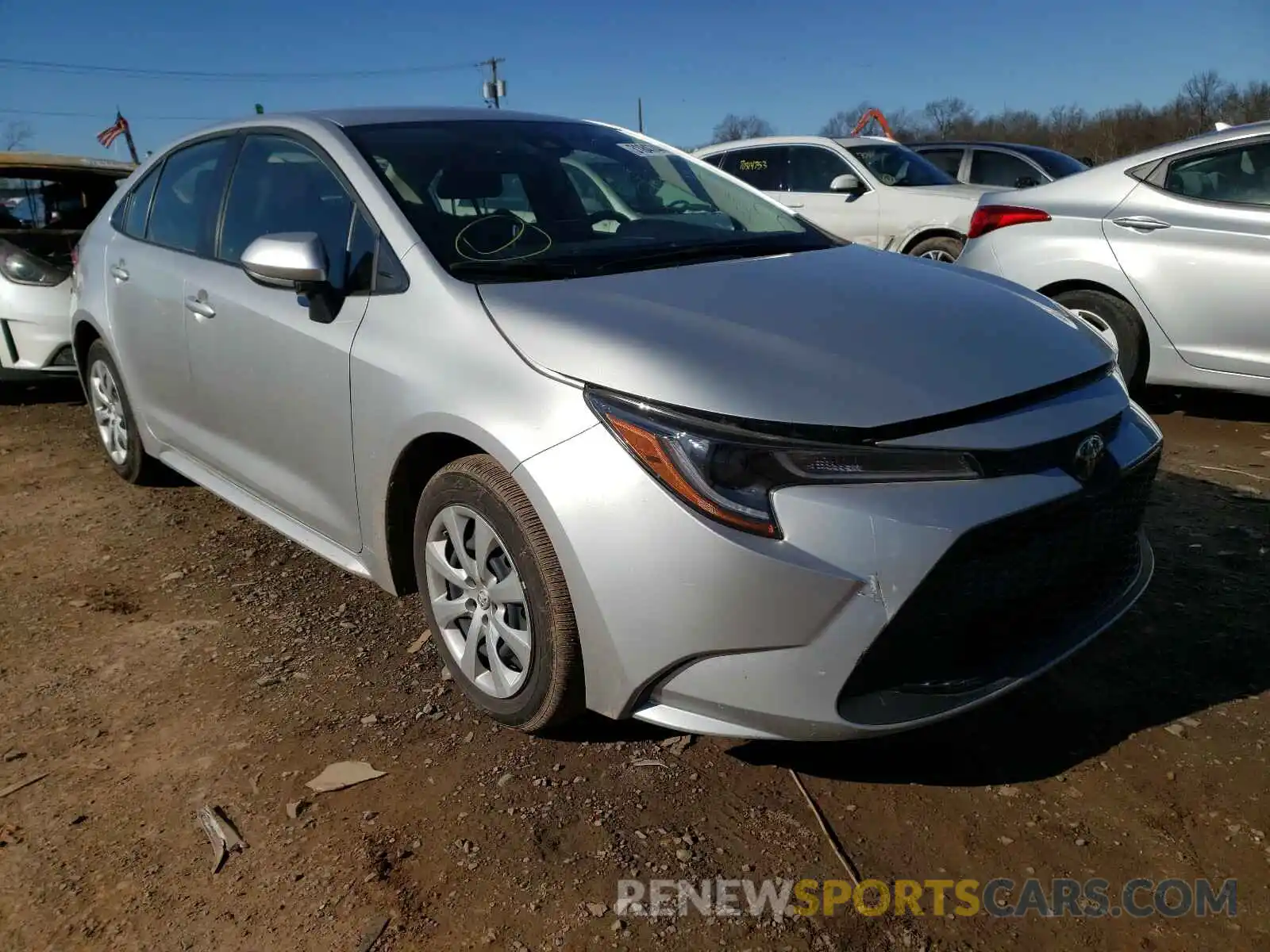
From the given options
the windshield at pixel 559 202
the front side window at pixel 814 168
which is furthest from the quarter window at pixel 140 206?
the front side window at pixel 814 168

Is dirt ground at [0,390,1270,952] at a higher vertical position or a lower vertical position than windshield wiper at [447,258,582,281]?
lower

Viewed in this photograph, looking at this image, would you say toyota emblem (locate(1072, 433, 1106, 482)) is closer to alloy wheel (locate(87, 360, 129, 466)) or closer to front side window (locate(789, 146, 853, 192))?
alloy wheel (locate(87, 360, 129, 466))

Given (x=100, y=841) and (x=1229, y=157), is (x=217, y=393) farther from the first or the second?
(x=1229, y=157)

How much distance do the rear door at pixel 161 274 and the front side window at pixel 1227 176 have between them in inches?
180

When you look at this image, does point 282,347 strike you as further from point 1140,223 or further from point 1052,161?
point 1052,161

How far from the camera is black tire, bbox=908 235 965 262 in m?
8.48

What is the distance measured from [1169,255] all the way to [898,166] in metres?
4.57

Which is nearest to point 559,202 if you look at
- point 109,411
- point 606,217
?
point 606,217

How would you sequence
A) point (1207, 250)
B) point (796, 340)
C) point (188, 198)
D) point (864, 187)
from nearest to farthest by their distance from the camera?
point (796, 340), point (188, 198), point (1207, 250), point (864, 187)

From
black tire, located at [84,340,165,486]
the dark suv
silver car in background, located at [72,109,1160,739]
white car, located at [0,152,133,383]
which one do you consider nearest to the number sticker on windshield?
silver car in background, located at [72,109,1160,739]

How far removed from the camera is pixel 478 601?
2516 millimetres

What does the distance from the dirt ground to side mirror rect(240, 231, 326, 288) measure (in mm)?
1182

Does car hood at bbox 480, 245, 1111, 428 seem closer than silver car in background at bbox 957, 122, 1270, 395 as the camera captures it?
Yes

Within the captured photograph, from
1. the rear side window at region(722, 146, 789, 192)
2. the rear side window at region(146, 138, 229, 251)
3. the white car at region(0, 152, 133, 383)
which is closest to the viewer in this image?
the rear side window at region(146, 138, 229, 251)
